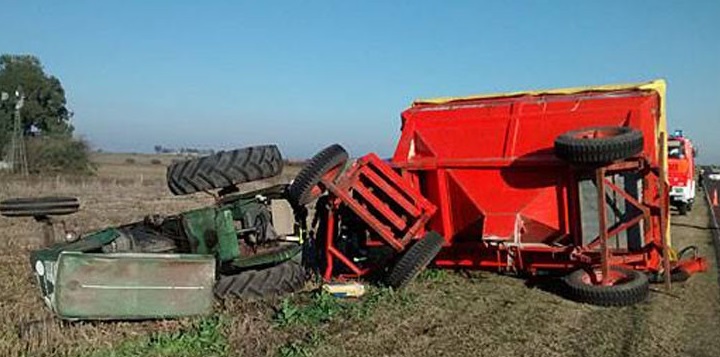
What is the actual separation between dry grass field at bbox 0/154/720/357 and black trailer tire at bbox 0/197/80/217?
33.8 inches

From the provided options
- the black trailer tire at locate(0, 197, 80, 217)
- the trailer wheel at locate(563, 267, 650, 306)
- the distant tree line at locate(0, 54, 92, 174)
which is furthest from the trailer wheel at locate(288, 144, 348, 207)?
the distant tree line at locate(0, 54, 92, 174)

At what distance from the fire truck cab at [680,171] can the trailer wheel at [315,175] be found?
46.3 feet

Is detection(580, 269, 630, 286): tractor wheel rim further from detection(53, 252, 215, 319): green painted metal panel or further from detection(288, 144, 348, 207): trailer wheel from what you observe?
detection(53, 252, 215, 319): green painted metal panel

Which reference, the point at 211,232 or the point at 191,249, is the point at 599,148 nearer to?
the point at 211,232

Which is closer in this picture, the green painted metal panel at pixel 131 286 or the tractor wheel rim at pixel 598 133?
the green painted metal panel at pixel 131 286

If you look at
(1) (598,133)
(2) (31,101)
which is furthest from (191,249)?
(2) (31,101)

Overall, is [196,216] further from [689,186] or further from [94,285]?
[689,186]

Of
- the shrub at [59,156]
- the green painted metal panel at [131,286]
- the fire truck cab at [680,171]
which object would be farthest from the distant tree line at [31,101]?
the green painted metal panel at [131,286]

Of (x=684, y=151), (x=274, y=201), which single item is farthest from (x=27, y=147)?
(x=274, y=201)

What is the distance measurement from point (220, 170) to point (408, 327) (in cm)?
262

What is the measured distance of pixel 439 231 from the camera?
27.6 ft

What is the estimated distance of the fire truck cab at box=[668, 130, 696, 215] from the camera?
62.6 feet

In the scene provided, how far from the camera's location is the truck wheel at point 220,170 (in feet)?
23.6

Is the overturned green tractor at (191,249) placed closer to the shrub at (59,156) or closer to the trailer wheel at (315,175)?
the trailer wheel at (315,175)
